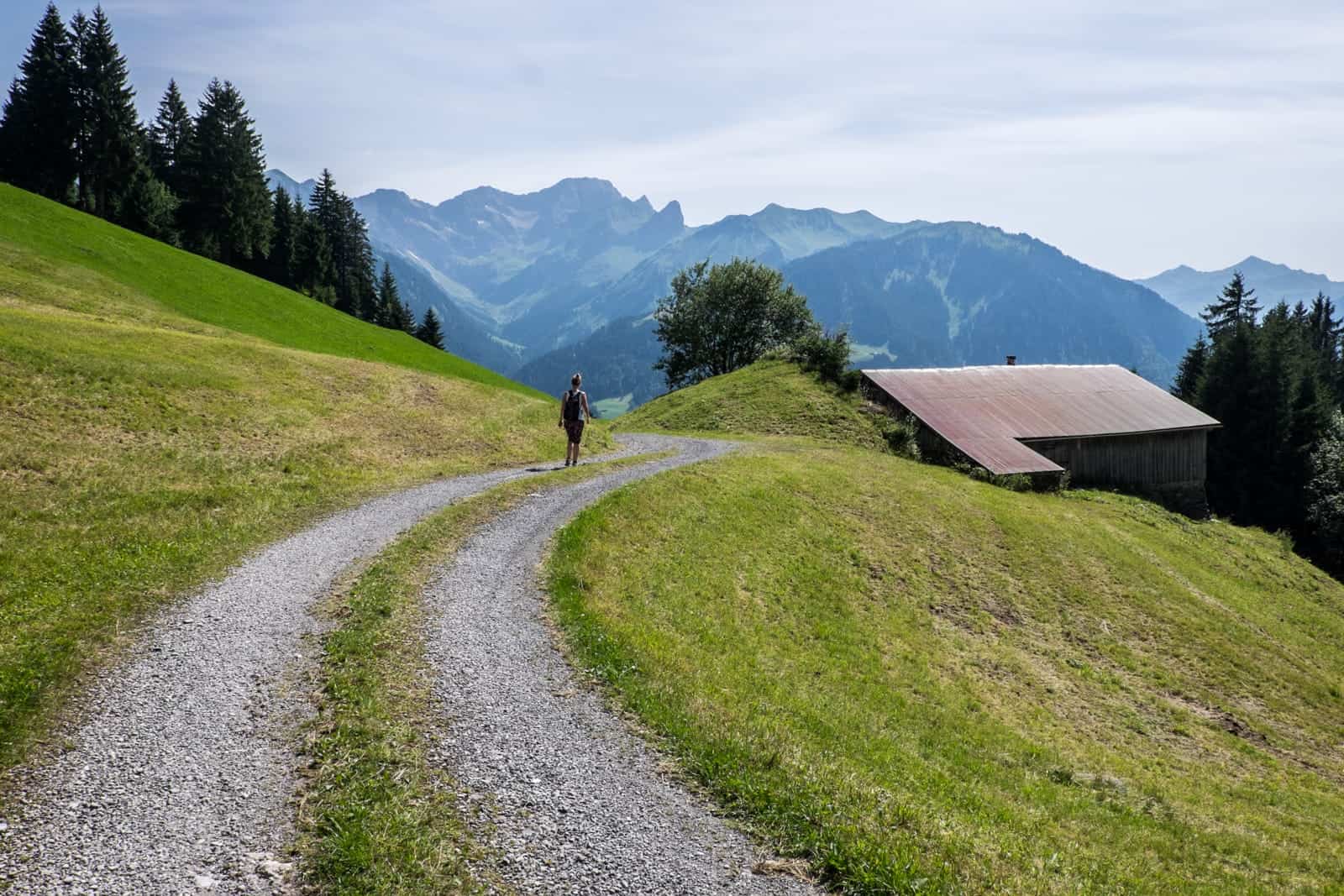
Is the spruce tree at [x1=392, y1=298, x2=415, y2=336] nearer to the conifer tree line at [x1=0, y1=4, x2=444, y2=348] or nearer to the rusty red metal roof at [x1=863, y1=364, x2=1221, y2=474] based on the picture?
the conifer tree line at [x1=0, y1=4, x2=444, y2=348]

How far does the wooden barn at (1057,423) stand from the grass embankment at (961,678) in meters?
9.11

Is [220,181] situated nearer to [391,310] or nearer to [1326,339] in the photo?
[391,310]

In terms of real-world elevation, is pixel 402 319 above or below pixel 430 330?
above

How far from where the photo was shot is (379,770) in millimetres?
8242

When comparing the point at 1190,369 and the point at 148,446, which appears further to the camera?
the point at 1190,369

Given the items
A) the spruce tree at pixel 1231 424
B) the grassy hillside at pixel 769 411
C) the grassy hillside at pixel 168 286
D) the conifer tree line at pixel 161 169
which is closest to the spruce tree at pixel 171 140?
the conifer tree line at pixel 161 169

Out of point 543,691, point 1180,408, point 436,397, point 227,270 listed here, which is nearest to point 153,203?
point 227,270

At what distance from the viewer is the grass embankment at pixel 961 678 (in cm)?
902

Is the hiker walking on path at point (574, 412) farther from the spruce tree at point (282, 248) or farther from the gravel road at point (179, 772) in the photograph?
the spruce tree at point (282, 248)

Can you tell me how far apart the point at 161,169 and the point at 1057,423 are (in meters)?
107

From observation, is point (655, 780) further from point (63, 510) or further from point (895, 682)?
point (63, 510)

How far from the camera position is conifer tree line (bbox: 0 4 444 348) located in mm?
72062

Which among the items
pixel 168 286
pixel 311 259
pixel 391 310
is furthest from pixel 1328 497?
pixel 391 310

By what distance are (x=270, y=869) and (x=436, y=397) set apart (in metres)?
31.7
